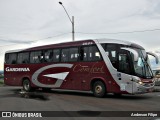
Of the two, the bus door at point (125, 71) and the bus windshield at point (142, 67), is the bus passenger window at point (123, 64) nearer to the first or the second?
the bus door at point (125, 71)

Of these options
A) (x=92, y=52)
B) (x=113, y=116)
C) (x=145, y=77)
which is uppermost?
(x=92, y=52)

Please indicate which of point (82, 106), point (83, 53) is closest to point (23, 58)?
point (83, 53)

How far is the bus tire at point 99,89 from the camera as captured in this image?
1761 cm

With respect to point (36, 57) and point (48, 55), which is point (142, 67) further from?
point (36, 57)

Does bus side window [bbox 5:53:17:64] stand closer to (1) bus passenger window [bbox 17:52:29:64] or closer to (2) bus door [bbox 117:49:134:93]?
(1) bus passenger window [bbox 17:52:29:64]

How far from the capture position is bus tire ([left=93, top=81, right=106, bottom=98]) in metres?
17.6

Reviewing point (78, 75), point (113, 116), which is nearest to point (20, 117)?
point (113, 116)

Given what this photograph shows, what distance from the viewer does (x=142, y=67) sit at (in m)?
17.0

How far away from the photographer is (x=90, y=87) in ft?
60.4

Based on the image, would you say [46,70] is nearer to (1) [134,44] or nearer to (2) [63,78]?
(2) [63,78]

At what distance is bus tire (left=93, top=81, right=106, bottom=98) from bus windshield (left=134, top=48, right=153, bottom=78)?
7.38ft

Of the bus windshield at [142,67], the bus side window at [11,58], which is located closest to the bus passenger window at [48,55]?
the bus side window at [11,58]

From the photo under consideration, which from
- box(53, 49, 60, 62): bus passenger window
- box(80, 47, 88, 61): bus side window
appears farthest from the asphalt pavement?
box(53, 49, 60, 62): bus passenger window

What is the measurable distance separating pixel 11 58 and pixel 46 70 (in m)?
4.88
